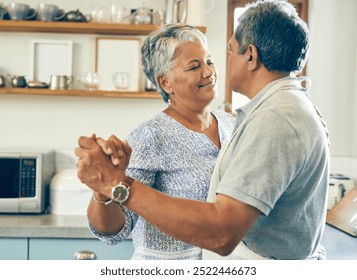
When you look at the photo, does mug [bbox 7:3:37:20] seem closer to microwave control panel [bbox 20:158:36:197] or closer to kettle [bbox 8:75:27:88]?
kettle [bbox 8:75:27:88]

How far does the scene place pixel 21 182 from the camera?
2264 mm

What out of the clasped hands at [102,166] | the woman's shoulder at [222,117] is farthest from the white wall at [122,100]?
the clasped hands at [102,166]

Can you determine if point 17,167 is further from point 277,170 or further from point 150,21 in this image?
point 277,170

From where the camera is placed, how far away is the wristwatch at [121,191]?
0.89 meters

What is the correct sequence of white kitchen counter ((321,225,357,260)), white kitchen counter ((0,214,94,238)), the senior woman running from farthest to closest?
white kitchen counter ((0,214,94,238))
white kitchen counter ((321,225,357,260))
the senior woman

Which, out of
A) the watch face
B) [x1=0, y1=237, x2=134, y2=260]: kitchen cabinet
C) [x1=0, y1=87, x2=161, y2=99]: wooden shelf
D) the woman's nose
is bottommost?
[x1=0, y1=237, x2=134, y2=260]: kitchen cabinet

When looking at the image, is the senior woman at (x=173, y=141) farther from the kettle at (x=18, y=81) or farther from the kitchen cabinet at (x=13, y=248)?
the kettle at (x=18, y=81)

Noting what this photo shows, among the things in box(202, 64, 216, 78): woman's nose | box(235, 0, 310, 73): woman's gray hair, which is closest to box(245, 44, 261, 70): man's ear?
box(235, 0, 310, 73): woman's gray hair

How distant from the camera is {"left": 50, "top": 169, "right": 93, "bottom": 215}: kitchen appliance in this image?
2.28 metres

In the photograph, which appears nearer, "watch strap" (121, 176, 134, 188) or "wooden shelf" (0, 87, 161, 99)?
"watch strap" (121, 176, 134, 188)

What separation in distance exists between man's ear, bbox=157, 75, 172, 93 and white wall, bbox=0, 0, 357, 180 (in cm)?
117

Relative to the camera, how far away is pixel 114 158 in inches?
36.6

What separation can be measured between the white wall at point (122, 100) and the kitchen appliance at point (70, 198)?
34 cm

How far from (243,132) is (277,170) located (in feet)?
0.32
